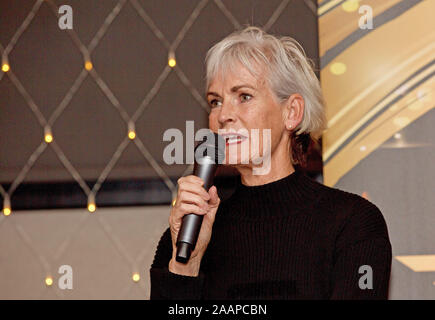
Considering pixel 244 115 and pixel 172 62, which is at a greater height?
pixel 172 62

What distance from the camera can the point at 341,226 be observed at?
4.21ft

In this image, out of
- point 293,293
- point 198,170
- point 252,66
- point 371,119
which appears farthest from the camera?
point 371,119

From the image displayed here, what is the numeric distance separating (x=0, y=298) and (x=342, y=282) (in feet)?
3.16

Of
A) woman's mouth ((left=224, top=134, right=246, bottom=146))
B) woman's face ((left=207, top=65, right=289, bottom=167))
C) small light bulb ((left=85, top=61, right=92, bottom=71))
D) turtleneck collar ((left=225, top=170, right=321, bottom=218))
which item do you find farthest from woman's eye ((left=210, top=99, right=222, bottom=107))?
small light bulb ((left=85, top=61, right=92, bottom=71))

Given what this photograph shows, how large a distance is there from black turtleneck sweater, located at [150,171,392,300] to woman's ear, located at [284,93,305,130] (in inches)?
4.9

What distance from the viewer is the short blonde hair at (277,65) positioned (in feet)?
4.54

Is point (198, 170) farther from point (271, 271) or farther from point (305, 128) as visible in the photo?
point (305, 128)

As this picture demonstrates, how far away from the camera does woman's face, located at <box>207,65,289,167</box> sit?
1327 millimetres

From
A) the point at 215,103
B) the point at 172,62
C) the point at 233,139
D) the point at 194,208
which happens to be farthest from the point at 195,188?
the point at 172,62

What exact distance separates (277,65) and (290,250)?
17.1 inches

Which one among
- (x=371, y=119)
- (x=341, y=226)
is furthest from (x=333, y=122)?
(x=341, y=226)

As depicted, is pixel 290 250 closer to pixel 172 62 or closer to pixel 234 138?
pixel 234 138

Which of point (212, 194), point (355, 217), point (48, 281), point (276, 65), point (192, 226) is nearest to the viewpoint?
point (192, 226)

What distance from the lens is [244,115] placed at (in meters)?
1.33
